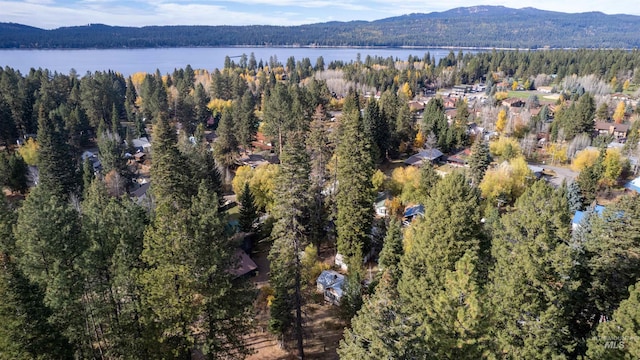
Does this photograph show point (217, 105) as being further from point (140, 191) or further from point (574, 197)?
point (574, 197)

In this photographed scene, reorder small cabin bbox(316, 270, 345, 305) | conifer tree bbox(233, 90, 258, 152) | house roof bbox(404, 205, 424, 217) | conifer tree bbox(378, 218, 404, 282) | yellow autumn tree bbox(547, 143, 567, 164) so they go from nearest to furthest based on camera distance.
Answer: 1. conifer tree bbox(378, 218, 404, 282)
2. small cabin bbox(316, 270, 345, 305)
3. house roof bbox(404, 205, 424, 217)
4. yellow autumn tree bbox(547, 143, 567, 164)
5. conifer tree bbox(233, 90, 258, 152)

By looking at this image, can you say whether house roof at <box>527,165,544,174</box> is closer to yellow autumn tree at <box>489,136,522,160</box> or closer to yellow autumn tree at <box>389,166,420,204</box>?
yellow autumn tree at <box>489,136,522,160</box>

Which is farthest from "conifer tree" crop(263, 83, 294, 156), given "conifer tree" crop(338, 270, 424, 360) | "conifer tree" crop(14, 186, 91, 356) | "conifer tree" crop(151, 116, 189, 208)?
"conifer tree" crop(338, 270, 424, 360)

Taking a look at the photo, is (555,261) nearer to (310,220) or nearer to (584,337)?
(584,337)

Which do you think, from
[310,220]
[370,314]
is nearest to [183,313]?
[370,314]

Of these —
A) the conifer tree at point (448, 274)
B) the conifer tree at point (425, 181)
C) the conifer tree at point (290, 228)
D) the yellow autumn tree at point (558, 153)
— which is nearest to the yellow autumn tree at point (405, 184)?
the conifer tree at point (425, 181)

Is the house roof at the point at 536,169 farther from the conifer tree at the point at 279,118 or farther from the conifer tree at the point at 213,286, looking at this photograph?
the conifer tree at the point at 213,286
